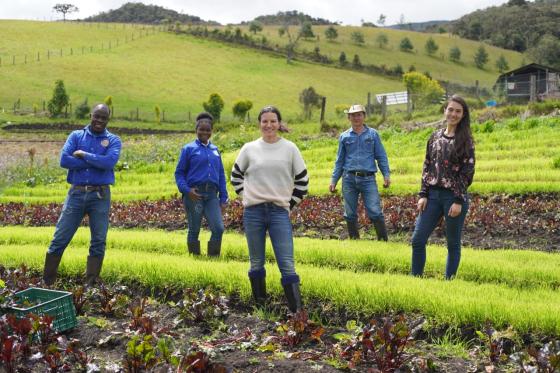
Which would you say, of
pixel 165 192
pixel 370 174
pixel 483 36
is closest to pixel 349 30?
pixel 483 36

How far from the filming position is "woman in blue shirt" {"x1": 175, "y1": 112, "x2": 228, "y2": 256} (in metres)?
8.95

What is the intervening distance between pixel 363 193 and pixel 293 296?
3905 millimetres

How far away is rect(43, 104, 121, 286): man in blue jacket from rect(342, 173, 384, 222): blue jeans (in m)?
3.74

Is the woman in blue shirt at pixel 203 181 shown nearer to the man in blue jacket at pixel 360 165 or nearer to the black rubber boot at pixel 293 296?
the man in blue jacket at pixel 360 165

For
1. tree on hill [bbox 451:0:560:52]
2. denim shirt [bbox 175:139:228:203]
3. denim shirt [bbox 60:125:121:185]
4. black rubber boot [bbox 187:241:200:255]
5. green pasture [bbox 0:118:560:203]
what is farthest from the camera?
tree on hill [bbox 451:0:560:52]

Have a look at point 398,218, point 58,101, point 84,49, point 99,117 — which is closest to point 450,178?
point 99,117

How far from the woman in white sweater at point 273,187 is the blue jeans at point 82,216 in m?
2.17

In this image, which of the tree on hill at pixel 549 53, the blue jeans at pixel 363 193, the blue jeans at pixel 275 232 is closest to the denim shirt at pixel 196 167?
the blue jeans at pixel 363 193

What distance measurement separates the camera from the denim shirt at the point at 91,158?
7.57 metres

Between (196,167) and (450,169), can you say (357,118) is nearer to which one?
(196,167)

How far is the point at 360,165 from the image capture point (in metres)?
9.80

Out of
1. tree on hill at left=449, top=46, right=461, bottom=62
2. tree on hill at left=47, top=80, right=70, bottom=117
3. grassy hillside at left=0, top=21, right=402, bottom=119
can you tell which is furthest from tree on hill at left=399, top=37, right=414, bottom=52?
tree on hill at left=47, top=80, right=70, bottom=117

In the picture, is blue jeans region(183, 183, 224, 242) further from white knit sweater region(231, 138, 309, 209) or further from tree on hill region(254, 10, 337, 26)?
tree on hill region(254, 10, 337, 26)

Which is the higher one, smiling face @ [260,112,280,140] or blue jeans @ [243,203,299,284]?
smiling face @ [260,112,280,140]
